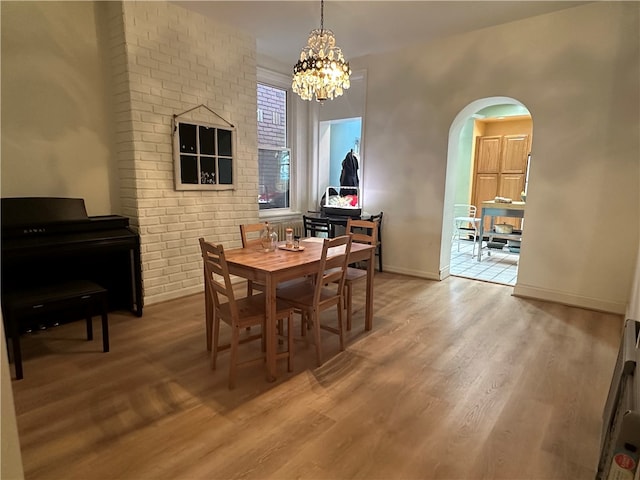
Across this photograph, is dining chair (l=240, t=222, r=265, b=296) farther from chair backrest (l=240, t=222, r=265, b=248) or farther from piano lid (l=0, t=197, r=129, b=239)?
piano lid (l=0, t=197, r=129, b=239)

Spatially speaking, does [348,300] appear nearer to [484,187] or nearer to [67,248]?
[67,248]

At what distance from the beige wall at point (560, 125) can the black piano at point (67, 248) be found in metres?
3.43

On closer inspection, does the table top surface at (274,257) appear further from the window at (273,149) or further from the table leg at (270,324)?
the window at (273,149)

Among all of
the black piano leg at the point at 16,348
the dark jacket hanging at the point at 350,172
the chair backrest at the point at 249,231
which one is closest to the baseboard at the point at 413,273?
the dark jacket hanging at the point at 350,172

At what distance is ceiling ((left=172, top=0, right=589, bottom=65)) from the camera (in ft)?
11.5

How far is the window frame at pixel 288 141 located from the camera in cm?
505

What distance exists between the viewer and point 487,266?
18.2 feet

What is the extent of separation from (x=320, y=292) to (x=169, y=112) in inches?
95.0

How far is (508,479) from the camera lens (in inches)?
65.2

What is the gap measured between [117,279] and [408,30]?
397 centimetres

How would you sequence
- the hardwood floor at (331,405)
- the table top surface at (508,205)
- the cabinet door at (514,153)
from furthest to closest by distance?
the cabinet door at (514,153)
the table top surface at (508,205)
the hardwood floor at (331,405)

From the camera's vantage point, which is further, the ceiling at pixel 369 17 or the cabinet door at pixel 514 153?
the cabinet door at pixel 514 153

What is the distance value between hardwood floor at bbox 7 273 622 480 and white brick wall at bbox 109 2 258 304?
0.82 metres

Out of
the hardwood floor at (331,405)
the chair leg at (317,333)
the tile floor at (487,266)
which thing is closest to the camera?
the hardwood floor at (331,405)
